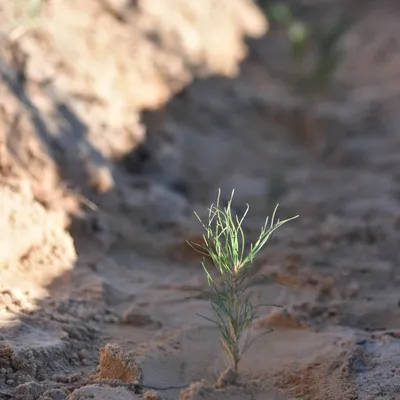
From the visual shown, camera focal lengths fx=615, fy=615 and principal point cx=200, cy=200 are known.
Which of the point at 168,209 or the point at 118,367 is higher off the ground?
the point at 168,209

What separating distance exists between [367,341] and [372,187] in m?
2.69

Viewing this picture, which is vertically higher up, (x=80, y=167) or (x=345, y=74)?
(x=345, y=74)

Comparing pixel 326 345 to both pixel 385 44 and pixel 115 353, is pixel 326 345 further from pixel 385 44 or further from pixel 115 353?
pixel 385 44

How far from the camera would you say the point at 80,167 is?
3.89m

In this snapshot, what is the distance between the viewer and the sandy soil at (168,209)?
2262 mm

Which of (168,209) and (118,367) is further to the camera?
(168,209)

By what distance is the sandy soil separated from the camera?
2.26 m

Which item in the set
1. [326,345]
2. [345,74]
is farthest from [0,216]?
[345,74]

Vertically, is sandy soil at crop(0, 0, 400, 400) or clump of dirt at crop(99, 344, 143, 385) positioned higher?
sandy soil at crop(0, 0, 400, 400)

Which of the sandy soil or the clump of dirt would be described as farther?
the sandy soil

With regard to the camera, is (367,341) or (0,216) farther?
(0,216)

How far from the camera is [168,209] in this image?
4.15 meters

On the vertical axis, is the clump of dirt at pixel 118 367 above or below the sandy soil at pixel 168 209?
below

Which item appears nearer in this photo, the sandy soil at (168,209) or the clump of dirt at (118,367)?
the clump of dirt at (118,367)
